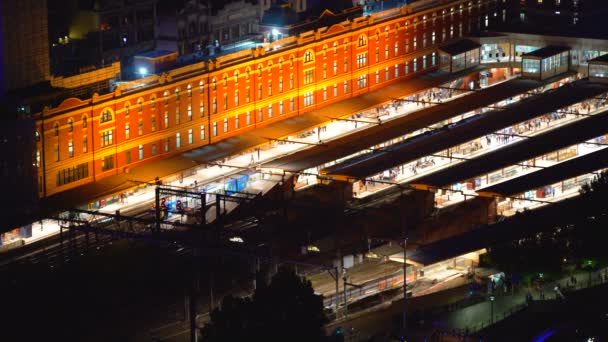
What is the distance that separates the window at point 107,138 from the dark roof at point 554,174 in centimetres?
2501

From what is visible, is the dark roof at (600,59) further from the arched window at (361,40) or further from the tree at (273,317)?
the tree at (273,317)

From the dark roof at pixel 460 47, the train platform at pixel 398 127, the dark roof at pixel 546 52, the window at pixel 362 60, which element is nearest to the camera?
the train platform at pixel 398 127

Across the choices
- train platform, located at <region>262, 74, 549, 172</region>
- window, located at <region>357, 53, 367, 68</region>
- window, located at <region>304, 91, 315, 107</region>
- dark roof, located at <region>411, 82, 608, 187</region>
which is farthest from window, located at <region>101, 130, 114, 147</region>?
window, located at <region>357, 53, 367, 68</region>

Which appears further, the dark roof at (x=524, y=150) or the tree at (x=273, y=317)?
the dark roof at (x=524, y=150)

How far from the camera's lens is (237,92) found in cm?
13975

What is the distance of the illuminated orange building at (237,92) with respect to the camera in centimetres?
12606

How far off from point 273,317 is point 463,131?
149ft

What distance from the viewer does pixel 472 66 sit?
16075cm

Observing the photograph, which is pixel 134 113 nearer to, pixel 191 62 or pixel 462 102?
pixel 191 62

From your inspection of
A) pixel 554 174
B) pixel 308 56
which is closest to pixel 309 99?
pixel 308 56

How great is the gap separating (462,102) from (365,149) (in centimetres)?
1613

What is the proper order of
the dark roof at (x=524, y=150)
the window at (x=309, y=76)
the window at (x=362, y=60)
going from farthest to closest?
the window at (x=362, y=60)
the window at (x=309, y=76)
the dark roof at (x=524, y=150)

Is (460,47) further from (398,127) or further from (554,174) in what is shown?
(554,174)

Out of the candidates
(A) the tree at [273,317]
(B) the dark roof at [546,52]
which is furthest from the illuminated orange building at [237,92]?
(A) the tree at [273,317]
